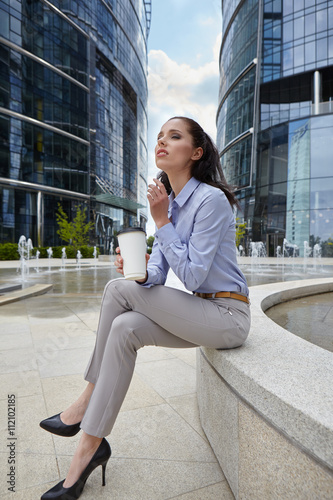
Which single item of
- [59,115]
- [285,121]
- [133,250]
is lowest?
[133,250]

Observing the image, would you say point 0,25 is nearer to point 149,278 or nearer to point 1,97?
point 1,97

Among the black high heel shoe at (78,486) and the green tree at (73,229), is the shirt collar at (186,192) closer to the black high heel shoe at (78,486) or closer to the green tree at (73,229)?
the black high heel shoe at (78,486)

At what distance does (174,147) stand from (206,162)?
205 millimetres

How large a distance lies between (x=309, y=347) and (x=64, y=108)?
36.8 meters

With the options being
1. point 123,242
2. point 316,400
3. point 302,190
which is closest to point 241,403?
point 316,400

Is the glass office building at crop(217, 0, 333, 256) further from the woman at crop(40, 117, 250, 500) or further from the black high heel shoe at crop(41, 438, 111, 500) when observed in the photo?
the black high heel shoe at crop(41, 438, 111, 500)

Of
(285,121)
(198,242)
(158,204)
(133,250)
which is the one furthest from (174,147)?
(285,121)

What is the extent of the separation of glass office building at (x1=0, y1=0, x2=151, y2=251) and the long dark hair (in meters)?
29.5

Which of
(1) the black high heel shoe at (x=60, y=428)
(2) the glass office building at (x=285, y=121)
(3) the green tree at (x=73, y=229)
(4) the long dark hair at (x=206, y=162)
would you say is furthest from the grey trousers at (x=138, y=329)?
(3) the green tree at (x=73, y=229)

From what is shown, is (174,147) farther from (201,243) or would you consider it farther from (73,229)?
(73,229)

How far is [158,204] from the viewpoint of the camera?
65.3 inches

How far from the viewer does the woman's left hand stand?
165 cm

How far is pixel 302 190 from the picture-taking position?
26953 mm

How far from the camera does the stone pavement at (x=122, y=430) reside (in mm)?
1523
